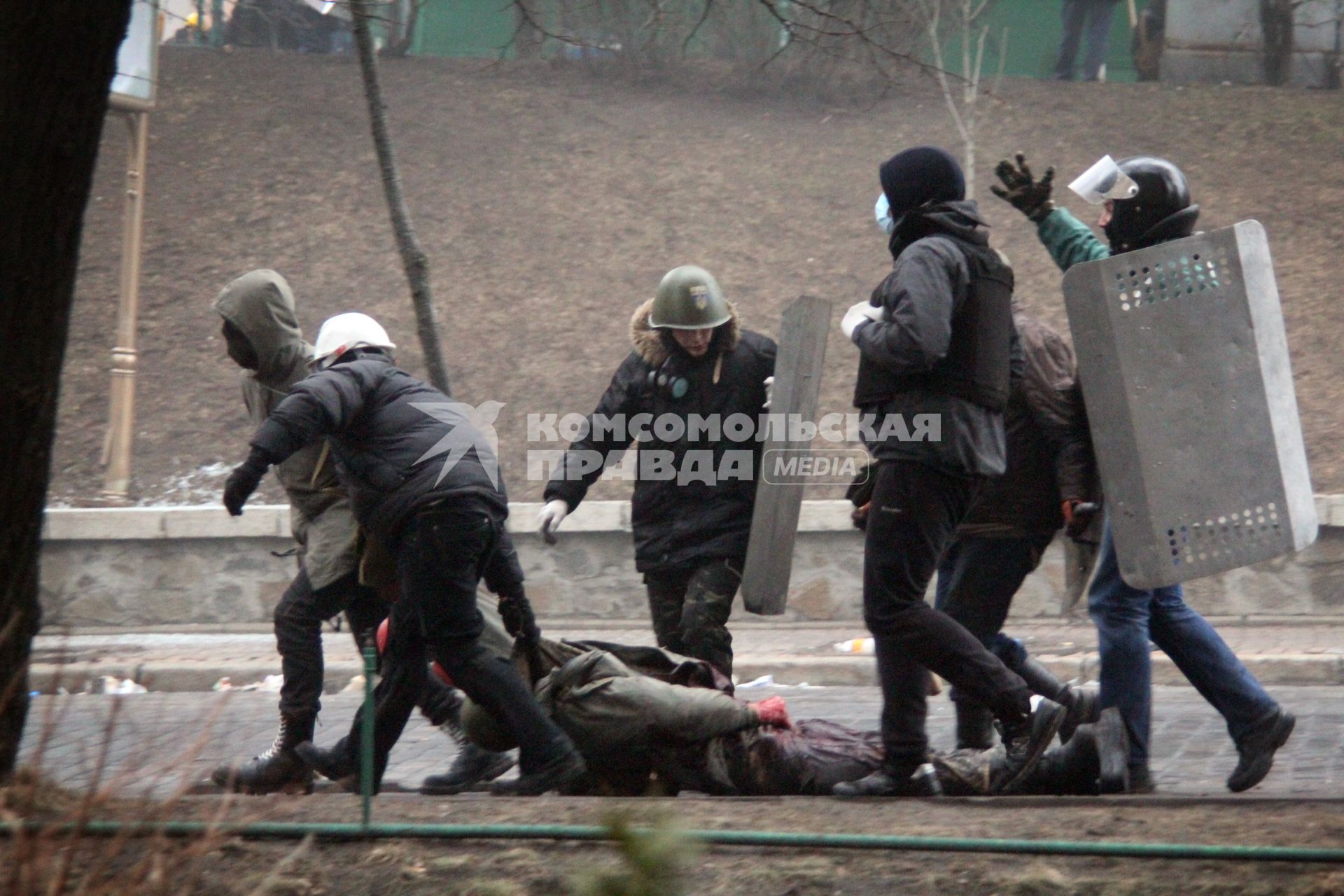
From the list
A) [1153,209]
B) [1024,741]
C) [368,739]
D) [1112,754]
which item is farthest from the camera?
[1153,209]

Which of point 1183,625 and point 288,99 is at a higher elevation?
point 288,99

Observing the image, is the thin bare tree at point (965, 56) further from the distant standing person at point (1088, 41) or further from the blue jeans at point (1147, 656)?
the blue jeans at point (1147, 656)

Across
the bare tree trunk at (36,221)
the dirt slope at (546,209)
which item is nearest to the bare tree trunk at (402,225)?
the bare tree trunk at (36,221)

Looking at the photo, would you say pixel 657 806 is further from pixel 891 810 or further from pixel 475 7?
pixel 475 7

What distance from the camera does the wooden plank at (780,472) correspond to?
5.54 meters

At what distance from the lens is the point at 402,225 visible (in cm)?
754

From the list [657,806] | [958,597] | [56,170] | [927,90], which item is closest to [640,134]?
[927,90]

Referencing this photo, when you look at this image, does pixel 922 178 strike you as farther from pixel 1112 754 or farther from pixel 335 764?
pixel 335 764

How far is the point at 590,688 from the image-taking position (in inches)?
196

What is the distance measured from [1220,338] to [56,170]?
3.24 m

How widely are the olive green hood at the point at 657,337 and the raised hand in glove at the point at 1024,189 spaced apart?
1.19 m

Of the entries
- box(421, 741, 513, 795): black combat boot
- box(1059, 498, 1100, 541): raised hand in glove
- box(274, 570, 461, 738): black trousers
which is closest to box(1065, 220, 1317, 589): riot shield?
box(1059, 498, 1100, 541): raised hand in glove

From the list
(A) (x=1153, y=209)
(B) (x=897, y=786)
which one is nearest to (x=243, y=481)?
(B) (x=897, y=786)

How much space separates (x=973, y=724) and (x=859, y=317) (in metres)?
1.41
